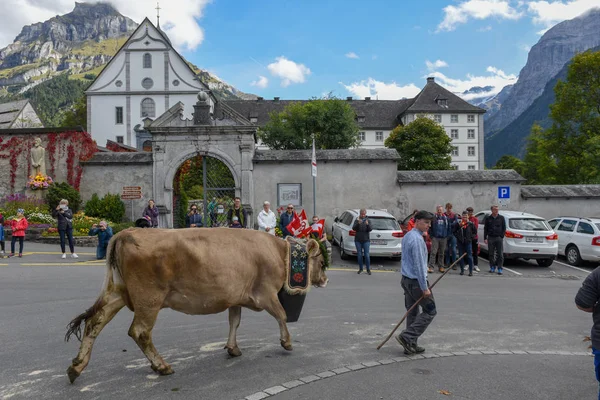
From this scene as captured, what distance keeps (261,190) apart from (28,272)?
955 centimetres

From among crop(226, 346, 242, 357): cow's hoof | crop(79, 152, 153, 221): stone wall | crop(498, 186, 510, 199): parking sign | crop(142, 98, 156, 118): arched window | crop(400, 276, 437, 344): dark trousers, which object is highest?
crop(142, 98, 156, 118): arched window

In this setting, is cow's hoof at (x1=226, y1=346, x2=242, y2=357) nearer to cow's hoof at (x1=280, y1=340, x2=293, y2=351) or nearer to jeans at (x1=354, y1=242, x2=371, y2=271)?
cow's hoof at (x1=280, y1=340, x2=293, y2=351)

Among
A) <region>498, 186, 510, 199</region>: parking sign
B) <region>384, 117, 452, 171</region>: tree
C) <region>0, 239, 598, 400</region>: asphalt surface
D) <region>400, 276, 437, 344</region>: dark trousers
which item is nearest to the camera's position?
<region>0, 239, 598, 400</region>: asphalt surface

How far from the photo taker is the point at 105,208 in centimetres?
1917

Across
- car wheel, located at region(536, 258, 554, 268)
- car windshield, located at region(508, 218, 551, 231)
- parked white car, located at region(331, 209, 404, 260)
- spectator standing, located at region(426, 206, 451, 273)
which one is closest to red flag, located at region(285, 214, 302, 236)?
parked white car, located at region(331, 209, 404, 260)

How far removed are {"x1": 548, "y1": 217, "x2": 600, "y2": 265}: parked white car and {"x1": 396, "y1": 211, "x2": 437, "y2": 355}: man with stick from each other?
11.9 metres

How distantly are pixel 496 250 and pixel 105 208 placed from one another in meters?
14.3

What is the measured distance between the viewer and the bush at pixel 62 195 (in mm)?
19109

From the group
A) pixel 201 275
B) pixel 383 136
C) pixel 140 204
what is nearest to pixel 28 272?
pixel 140 204

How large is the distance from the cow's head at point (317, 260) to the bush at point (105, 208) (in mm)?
14805

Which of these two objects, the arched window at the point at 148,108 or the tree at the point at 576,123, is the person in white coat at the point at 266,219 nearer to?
the tree at the point at 576,123

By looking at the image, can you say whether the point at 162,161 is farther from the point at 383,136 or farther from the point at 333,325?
the point at 383,136

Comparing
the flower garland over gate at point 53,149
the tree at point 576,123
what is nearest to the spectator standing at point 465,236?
the flower garland over gate at point 53,149

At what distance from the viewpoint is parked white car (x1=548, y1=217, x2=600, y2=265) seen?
1539 cm
